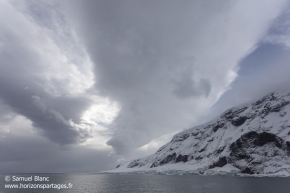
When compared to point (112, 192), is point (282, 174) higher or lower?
lower

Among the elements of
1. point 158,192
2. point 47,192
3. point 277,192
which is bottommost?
point 277,192

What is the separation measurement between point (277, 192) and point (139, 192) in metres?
62.5

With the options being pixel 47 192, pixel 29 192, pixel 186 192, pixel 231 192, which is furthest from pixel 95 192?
pixel 231 192

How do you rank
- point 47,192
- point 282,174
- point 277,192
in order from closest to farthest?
point 277,192 < point 47,192 < point 282,174

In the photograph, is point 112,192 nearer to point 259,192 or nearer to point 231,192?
point 231,192

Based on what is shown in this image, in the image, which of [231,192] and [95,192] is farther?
[95,192]

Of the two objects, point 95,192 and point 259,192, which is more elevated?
point 95,192

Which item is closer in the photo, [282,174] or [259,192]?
[259,192]

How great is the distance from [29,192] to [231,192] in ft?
313

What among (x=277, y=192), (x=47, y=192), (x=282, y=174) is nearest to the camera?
(x=277, y=192)

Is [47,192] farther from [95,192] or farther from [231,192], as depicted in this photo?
[231,192]

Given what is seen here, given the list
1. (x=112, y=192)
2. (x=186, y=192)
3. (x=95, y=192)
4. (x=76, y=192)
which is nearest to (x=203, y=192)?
(x=186, y=192)

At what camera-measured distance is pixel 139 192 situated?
9200 centimetres

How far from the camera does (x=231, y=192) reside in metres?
87.7
